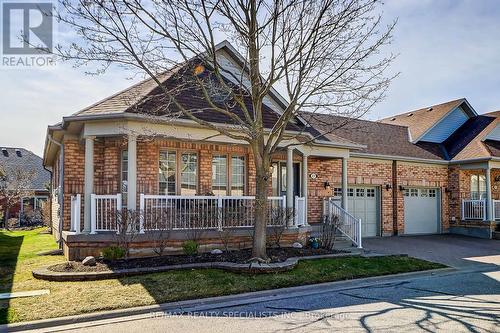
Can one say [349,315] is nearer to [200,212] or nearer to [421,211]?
[200,212]

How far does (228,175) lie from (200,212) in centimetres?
264

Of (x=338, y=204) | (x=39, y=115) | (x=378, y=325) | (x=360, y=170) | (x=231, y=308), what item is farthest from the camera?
(x=360, y=170)

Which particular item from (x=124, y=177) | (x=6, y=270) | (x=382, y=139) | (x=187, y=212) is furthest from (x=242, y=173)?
(x=382, y=139)

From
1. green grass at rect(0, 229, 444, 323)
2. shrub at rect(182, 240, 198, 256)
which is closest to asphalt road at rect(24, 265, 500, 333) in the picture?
green grass at rect(0, 229, 444, 323)

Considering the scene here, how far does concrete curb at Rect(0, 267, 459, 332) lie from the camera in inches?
245

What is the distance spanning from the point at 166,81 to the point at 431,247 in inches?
428

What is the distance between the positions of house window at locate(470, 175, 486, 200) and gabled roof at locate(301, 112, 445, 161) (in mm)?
2130

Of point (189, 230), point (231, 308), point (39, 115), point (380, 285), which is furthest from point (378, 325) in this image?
point (39, 115)

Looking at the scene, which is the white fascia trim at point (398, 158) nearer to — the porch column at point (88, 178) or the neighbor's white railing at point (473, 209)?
the neighbor's white railing at point (473, 209)

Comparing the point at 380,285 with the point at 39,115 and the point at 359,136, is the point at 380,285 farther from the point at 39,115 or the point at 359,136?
the point at 39,115

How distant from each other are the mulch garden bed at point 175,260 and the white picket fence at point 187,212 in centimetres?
84

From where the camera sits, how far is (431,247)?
15.2m

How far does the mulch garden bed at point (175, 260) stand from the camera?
9086 mm

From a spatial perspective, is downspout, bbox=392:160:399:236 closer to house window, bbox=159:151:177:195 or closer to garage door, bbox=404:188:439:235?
garage door, bbox=404:188:439:235
